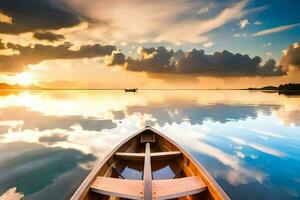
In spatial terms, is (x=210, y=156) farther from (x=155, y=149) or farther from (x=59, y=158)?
(x=59, y=158)

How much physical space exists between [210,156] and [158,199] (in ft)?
25.6

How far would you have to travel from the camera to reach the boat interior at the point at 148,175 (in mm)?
5582

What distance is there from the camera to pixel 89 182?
5.88 m

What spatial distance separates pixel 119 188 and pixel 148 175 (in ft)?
2.80

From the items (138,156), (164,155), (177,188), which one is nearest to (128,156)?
(138,156)

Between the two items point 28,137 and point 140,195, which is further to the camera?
point 28,137

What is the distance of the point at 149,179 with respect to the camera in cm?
585

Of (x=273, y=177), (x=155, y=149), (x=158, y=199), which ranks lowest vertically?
(x=273, y=177)

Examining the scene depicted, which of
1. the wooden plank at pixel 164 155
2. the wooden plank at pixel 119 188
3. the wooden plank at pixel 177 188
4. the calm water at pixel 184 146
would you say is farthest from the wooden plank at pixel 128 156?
the wooden plank at pixel 177 188

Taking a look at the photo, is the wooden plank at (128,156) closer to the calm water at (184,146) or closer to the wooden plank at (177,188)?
the calm water at (184,146)

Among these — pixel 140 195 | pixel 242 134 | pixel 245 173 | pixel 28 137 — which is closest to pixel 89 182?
pixel 140 195

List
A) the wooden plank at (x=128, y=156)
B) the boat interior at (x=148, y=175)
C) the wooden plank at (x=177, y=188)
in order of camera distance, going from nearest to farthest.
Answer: the wooden plank at (x=177, y=188) → the boat interior at (x=148, y=175) → the wooden plank at (x=128, y=156)

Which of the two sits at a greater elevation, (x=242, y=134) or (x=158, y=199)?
(x=158, y=199)

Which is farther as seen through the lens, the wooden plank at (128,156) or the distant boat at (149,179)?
the wooden plank at (128,156)
